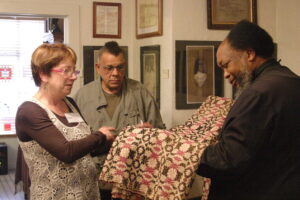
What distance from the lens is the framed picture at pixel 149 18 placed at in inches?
134

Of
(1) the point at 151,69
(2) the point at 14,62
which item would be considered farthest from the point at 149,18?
(2) the point at 14,62

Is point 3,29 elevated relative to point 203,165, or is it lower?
elevated

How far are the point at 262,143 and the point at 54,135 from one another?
0.81m

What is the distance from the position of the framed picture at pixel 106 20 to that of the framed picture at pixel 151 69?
1.21 feet

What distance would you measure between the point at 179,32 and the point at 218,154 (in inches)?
75.8

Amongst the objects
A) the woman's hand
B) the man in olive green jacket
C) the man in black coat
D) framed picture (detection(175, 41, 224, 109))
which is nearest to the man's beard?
the man in black coat

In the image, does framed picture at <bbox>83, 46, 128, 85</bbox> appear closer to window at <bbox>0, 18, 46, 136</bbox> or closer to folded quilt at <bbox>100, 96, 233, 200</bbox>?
folded quilt at <bbox>100, 96, 233, 200</bbox>

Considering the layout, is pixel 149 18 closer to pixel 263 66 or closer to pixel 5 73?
pixel 263 66

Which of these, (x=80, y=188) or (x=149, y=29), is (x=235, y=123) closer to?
(x=80, y=188)

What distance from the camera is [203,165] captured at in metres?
1.58

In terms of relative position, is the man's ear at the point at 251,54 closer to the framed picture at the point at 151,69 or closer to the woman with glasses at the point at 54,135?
the woman with glasses at the point at 54,135

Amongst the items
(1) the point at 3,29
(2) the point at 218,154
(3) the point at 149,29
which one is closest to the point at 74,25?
(3) the point at 149,29

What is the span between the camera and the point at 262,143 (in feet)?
4.83

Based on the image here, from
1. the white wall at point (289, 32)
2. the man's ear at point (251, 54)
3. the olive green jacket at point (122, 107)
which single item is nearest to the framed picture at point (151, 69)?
the olive green jacket at point (122, 107)
